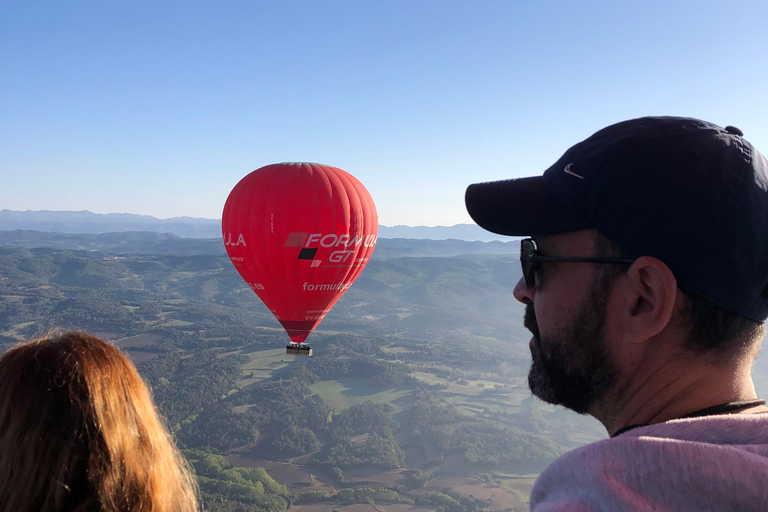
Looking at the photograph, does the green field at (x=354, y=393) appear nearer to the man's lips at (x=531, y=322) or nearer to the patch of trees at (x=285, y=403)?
the patch of trees at (x=285, y=403)

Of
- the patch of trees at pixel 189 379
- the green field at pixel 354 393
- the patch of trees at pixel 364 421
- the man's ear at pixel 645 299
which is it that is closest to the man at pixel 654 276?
the man's ear at pixel 645 299

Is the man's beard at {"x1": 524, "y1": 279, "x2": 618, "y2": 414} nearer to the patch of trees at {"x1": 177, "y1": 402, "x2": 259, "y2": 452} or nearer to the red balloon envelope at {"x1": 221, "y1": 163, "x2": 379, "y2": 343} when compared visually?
the red balloon envelope at {"x1": 221, "y1": 163, "x2": 379, "y2": 343}

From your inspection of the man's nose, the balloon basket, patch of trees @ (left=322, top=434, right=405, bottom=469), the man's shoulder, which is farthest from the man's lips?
patch of trees @ (left=322, top=434, right=405, bottom=469)

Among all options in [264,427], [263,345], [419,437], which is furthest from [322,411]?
[263,345]

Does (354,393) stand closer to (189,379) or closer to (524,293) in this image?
(189,379)

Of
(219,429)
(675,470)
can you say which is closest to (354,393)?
(219,429)

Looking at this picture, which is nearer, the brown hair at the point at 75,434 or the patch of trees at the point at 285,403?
the brown hair at the point at 75,434
